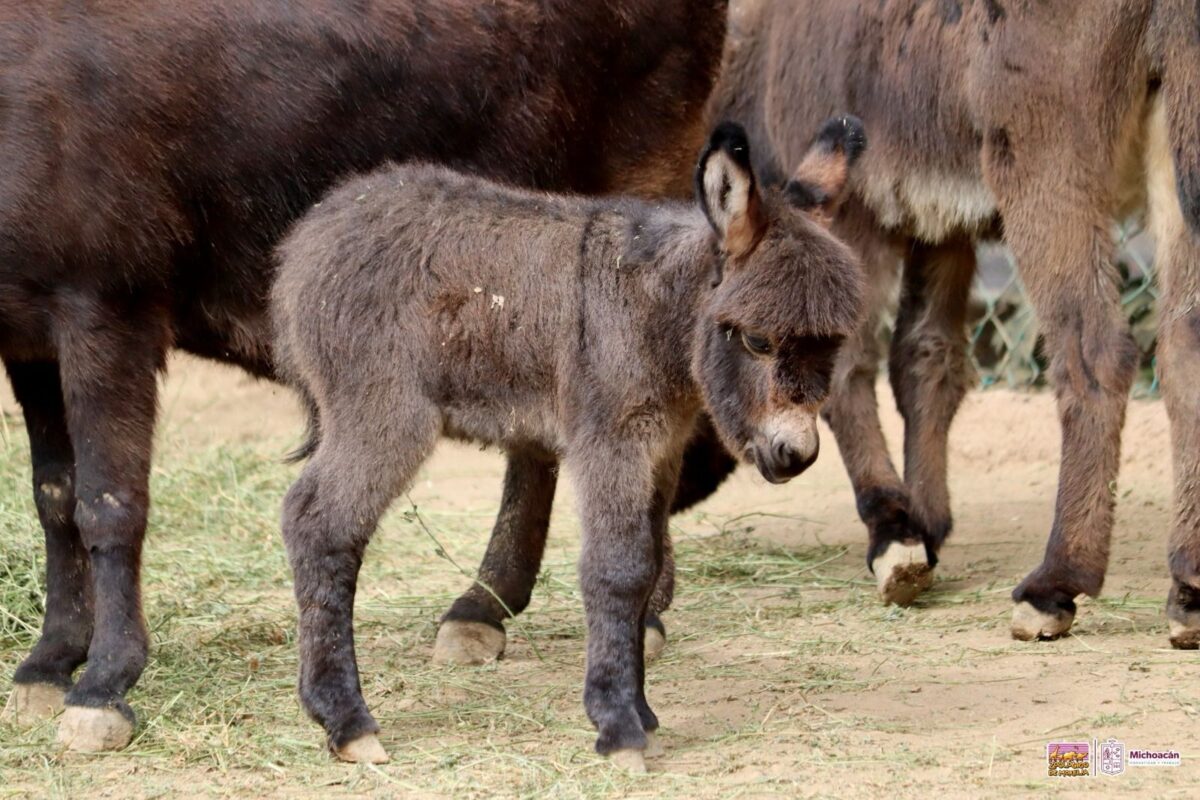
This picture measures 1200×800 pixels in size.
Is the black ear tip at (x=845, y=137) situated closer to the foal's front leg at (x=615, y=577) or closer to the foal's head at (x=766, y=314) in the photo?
the foal's head at (x=766, y=314)

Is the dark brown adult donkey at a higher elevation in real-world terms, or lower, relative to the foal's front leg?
higher

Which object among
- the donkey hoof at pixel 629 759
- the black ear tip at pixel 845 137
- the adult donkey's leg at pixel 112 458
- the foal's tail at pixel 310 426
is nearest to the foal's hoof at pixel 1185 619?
the black ear tip at pixel 845 137

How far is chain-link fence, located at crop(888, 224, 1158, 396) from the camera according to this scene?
8648mm

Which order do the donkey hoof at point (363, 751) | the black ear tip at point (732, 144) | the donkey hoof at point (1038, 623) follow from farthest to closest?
the donkey hoof at point (1038, 623) < the donkey hoof at point (363, 751) < the black ear tip at point (732, 144)

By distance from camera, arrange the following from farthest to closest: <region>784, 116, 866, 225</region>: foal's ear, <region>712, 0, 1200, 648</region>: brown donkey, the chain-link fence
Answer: the chain-link fence → <region>712, 0, 1200, 648</region>: brown donkey → <region>784, 116, 866, 225</region>: foal's ear

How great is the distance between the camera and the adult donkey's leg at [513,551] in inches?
210

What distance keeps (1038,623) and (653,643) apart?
1194 mm

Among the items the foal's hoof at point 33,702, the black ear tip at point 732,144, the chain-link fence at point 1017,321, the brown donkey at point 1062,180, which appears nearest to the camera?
the black ear tip at point 732,144

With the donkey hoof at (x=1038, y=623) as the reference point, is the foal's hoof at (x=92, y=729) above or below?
below

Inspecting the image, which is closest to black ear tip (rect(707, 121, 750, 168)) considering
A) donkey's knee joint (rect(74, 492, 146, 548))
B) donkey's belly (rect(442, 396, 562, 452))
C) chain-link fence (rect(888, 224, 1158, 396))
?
donkey's belly (rect(442, 396, 562, 452))

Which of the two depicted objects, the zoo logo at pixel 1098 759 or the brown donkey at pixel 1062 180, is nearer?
the zoo logo at pixel 1098 759

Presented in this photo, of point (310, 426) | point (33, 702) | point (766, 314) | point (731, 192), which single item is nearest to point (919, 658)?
point (766, 314)

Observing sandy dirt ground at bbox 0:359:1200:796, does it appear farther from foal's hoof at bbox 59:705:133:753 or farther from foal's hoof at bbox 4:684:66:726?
foal's hoof at bbox 4:684:66:726

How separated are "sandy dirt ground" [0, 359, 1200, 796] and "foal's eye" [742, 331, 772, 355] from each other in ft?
3.29
